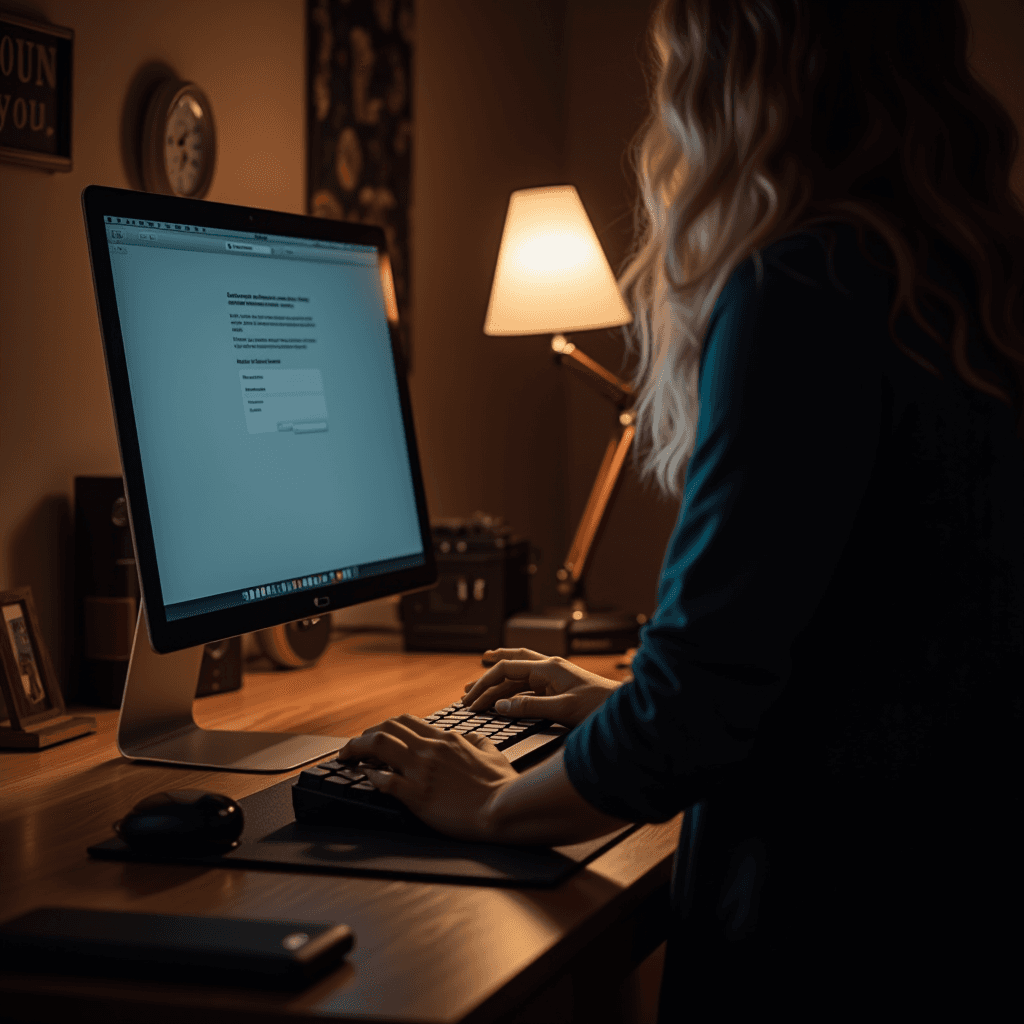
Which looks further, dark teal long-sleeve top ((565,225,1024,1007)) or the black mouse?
the black mouse

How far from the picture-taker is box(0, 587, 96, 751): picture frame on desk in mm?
1326

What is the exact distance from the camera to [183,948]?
0.71 m

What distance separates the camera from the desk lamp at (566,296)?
2.31 meters

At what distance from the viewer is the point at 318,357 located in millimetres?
1389

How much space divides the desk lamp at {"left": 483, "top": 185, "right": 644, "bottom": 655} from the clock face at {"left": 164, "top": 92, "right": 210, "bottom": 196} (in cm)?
67

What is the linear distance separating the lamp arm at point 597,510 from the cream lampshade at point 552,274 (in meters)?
0.21

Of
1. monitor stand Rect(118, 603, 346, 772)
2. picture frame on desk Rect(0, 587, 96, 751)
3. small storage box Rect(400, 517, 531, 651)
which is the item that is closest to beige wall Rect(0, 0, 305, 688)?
picture frame on desk Rect(0, 587, 96, 751)

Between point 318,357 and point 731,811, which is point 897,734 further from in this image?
point 318,357

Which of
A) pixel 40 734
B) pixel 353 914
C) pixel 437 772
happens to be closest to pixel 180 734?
pixel 40 734

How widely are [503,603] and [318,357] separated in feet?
2.63

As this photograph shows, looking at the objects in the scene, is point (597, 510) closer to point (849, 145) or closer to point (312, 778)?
point (312, 778)

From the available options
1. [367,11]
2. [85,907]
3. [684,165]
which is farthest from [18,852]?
[367,11]

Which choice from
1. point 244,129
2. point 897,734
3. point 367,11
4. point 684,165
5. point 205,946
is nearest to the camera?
point 205,946

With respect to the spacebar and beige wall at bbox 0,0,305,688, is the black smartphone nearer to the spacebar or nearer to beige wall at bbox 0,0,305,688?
the spacebar
